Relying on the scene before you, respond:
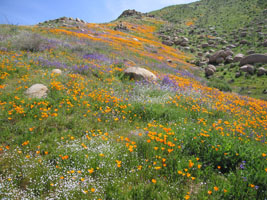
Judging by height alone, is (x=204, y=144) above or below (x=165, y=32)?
below

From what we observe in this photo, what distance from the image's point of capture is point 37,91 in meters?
6.76

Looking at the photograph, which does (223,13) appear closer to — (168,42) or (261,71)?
(168,42)

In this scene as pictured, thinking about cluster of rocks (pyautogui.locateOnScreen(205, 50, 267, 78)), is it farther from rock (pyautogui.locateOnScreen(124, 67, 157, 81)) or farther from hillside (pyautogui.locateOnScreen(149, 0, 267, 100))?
rock (pyautogui.locateOnScreen(124, 67, 157, 81))

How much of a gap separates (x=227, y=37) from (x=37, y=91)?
57.8 meters

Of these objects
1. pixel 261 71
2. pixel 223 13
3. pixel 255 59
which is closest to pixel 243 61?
pixel 255 59

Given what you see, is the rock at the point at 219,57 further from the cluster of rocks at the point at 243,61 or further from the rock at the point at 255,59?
the rock at the point at 255,59

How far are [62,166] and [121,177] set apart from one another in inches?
53.1

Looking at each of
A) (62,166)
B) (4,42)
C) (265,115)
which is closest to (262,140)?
(265,115)

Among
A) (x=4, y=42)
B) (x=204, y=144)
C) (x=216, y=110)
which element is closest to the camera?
(x=204, y=144)

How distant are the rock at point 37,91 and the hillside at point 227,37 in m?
15.3

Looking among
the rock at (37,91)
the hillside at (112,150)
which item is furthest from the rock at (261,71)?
the rock at (37,91)

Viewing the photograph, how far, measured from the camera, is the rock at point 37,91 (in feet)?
21.5

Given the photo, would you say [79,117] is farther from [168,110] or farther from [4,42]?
[4,42]

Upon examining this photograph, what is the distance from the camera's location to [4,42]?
1259 cm
